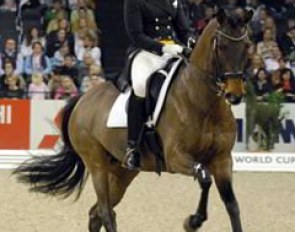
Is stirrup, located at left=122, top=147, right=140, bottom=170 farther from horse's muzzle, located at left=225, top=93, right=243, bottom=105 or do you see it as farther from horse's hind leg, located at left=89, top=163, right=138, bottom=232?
A: horse's muzzle, located at left=225, top=93, right=243, bottom=105

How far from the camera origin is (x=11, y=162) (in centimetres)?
1432

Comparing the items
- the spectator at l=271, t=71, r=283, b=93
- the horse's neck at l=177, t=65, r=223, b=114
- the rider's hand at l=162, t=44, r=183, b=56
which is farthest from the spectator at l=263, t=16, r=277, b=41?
the horse's neck at l=177, t=65, r=223, b=114

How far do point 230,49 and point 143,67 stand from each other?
130cm

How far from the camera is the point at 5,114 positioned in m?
14.8

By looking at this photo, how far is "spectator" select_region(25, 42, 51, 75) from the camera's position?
1666cm

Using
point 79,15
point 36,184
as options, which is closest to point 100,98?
point 36,184

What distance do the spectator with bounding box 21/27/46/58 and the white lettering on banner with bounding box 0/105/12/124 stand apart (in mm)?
2337

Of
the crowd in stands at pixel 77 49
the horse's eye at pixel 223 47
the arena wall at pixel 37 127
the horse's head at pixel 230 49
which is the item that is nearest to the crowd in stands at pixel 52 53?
the crowd in stands at pixel 77 49

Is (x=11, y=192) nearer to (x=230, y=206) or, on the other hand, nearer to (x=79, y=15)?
(x=230, y=206)

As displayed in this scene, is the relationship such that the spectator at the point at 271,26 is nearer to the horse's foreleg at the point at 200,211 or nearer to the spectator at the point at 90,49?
the spectator at the point at 90,49

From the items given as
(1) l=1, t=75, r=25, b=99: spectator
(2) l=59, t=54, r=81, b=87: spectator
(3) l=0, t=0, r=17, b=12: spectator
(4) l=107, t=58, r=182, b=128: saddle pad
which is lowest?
A: (1) l=1, t=75, r=25, b=99: spectator

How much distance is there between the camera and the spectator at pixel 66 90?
50.3 feet

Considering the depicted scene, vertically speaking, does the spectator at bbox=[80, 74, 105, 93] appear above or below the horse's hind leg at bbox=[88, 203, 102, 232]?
above

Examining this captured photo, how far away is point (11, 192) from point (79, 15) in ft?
21.7
